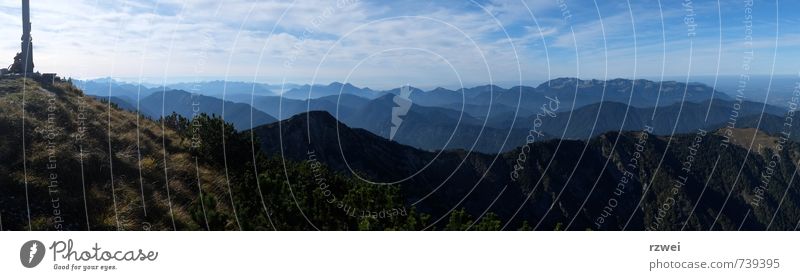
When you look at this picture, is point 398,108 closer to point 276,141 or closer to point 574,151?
point 276,141

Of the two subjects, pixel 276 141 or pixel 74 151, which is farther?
pixel 276 141

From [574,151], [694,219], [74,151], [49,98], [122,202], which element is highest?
[49,98]

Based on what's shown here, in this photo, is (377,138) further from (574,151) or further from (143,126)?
(143,126)

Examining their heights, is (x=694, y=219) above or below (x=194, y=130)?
below

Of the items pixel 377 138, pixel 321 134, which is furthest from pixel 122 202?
pixel 377 138
